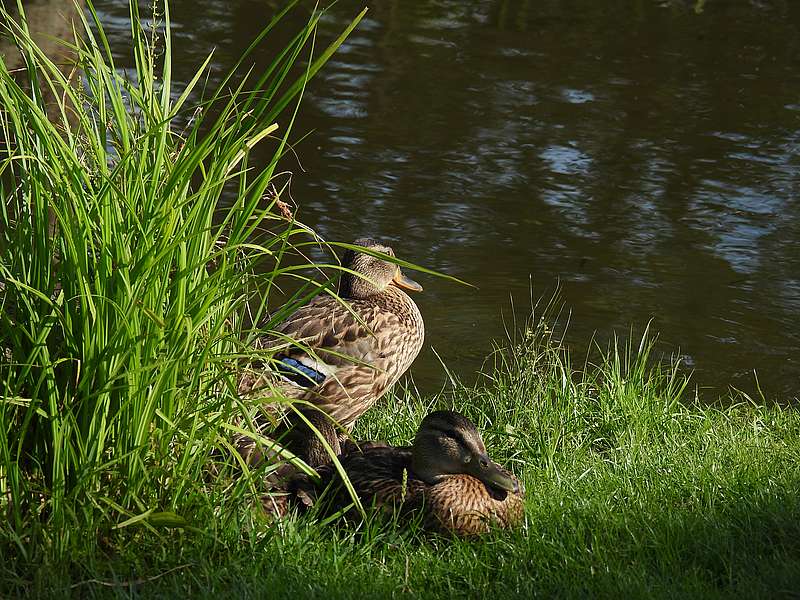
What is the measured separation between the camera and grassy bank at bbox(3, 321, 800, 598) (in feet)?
11.8

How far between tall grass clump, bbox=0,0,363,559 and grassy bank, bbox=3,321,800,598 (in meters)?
0.16

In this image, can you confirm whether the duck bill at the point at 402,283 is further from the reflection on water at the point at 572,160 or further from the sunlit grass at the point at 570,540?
the sunlit grass at the point at 570,540

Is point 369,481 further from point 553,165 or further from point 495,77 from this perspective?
point 495,77

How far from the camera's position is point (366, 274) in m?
6.21

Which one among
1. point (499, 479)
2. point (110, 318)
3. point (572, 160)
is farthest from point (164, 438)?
point (572, 160)

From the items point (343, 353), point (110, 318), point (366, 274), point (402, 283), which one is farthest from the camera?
point (402, 283)

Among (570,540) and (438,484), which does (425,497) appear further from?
(570,540)

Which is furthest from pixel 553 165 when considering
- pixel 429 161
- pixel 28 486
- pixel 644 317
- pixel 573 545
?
pixel 28 486

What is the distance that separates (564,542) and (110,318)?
1.70 m

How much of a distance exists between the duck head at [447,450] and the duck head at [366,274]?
1.60 metres

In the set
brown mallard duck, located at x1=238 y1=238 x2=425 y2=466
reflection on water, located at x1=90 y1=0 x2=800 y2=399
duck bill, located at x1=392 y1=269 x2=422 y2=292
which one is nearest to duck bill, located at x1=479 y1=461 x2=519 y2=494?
brown mallard duck, located at x1=238 y1=238 x2=425 y2=466

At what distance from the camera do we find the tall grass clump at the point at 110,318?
3.53 meters

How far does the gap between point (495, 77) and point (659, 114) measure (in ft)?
5.81

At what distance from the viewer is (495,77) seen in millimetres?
12047
